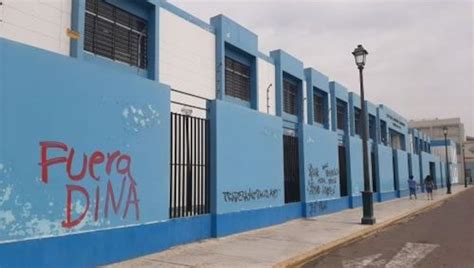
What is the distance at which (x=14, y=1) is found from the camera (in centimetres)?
811

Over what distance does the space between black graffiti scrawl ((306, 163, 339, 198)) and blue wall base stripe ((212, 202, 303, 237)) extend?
1444mm

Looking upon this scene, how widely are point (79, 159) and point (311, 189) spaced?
11.4 meters

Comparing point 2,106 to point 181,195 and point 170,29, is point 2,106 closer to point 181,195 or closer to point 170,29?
point 181,195

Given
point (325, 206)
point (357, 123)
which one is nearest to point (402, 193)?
point (357, 123)

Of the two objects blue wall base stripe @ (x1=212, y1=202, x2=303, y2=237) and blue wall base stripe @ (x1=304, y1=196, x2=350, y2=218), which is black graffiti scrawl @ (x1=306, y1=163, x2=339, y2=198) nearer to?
blue wall base stripe @ (x1=304, y1=196, x2=350, y2=218)

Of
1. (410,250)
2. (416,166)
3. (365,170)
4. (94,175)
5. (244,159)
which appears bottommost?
(410,250)

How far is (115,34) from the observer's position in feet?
35.1

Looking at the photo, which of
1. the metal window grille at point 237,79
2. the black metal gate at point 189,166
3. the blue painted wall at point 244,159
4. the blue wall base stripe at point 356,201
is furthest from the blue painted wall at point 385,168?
the black metal gate at point 189,166

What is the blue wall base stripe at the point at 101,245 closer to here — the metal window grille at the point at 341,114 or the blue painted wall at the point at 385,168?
the metal window grille at the point at 341,114

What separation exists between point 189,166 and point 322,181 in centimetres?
895

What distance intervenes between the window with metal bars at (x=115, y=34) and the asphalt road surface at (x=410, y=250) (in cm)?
630

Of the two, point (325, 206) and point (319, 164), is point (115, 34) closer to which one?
point (319, 164)

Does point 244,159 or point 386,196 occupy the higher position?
point 244,159

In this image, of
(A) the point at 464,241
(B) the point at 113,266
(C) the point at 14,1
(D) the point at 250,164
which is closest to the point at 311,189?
(D) the point at 250,164
